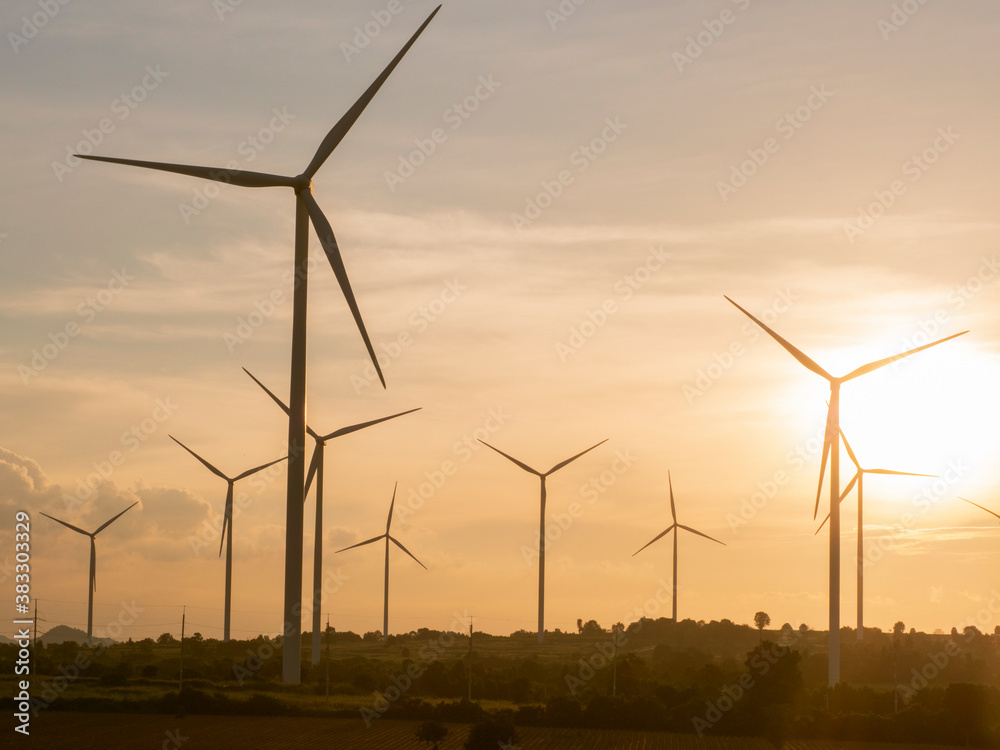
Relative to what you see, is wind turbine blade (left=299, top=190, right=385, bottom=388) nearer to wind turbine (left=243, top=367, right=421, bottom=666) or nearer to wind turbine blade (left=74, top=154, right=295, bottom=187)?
wind turbine blade (left=74, top=154, right=295, bottom=187)

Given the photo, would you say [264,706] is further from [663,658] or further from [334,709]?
[663,658]

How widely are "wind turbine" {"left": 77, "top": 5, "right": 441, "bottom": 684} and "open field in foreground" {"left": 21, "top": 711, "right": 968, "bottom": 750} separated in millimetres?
8468

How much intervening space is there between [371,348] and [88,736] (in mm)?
40021

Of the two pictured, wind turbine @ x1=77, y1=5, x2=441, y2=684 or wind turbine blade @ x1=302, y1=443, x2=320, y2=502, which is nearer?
wind turbine @ x1=77, y1=5, x2=441, y2=684

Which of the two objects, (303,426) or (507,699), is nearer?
(303,426)

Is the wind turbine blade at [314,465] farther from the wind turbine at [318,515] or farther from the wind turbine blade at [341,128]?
the wind turbine blade at [341,128]

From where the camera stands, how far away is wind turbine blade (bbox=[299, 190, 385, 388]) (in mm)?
74062

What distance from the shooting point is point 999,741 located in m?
104

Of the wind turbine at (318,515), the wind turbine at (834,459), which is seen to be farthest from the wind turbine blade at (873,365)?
the wind turbine at (318,515)

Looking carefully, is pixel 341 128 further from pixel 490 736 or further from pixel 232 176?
pixel 490 736

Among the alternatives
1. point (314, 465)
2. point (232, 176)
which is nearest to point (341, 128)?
point (232, 176)

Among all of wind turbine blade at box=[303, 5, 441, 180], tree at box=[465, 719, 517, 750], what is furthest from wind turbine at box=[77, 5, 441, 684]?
tree at box=[465, 719, 517, 750]

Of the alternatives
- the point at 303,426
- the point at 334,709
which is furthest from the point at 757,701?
the point at 303,426

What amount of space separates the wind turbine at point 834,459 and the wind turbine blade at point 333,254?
4153 centimetres
